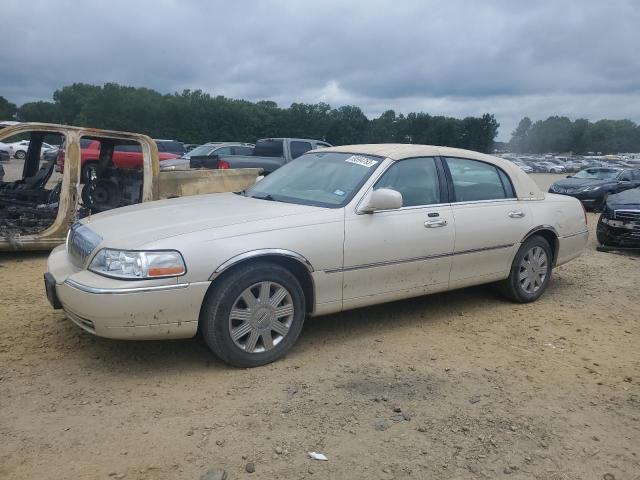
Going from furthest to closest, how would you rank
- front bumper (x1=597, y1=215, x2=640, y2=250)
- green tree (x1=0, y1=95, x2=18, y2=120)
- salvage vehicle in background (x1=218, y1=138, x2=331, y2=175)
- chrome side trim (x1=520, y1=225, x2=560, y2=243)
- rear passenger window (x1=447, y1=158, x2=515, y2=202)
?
green tree (x1=0, y1=95, x2=18, y2=120)
salvage vehicle in background (x1=218, y1=138, x2=331, y2=175)
front bumper (x1=597, y1=215, x2=640, y2=250)
chrome side trim (x1=520, y1=225, x2=560, y2=243)
rear passenger window (x1=447, y1=158, x2=515, y2=202)

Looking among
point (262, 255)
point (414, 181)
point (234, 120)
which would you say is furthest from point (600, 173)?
point (234, 120)

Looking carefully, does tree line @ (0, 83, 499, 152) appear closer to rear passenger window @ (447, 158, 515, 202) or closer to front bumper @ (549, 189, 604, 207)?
front bumper @ (549, 189, 604, 207)

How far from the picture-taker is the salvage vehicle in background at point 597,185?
15188 millimetres

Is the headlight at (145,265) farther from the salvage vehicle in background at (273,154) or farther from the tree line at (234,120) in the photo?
the tree line at (234,120)

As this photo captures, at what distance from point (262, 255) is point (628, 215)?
703 cm

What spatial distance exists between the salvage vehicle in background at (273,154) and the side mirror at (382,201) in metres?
9.05

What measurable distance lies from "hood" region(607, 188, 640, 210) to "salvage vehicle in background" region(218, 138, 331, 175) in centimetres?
641

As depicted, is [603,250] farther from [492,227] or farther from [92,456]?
[92,456]

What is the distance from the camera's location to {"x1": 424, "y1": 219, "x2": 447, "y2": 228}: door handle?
15.1ft

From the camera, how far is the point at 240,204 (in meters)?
4.47

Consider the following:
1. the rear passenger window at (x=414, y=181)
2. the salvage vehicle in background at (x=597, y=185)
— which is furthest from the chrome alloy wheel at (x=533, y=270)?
the salvage vehicle in background at (x=597, y=185)

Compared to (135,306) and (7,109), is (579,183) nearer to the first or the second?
(135,306)

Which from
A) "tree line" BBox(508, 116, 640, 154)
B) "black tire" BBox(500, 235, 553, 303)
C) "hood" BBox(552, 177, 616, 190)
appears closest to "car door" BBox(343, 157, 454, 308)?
"black tire" BBox(500, 235, 553, 303)

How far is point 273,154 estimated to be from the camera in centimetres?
1404
